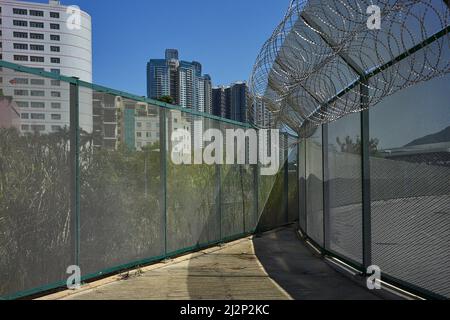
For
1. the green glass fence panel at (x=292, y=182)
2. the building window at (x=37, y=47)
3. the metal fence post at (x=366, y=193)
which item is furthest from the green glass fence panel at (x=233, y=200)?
the building window at (x=37, y=47)

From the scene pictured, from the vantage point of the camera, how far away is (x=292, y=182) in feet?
44.6

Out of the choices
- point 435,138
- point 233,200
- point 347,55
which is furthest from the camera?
point 233,200

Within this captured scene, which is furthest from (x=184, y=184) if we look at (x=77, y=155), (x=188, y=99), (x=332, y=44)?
(x=188, y=99)

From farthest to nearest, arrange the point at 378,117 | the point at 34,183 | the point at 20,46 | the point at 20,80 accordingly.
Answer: the point at 20,46, the point at 378,117, the point at 34,183, the point at 20,80

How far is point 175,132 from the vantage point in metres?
8.04

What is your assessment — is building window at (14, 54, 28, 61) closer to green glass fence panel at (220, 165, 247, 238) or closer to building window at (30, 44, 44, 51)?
building window at (30, 44, 44, 51)

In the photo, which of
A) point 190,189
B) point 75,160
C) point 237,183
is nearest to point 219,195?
point 237,183

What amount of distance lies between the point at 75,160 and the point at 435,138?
4.11 metres

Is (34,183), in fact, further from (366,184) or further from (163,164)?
(366,184)

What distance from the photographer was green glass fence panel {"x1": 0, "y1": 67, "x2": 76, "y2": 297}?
4.72 m

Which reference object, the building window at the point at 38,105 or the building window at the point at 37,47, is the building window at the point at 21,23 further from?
the building window at the point at 38,105

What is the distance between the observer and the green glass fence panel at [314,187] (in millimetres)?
8375

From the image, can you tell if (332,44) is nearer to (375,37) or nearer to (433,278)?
(375,37)

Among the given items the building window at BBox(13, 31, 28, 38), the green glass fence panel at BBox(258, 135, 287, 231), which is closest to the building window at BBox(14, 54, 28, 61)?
the building window at BBox(13, 31, 28, 38)
